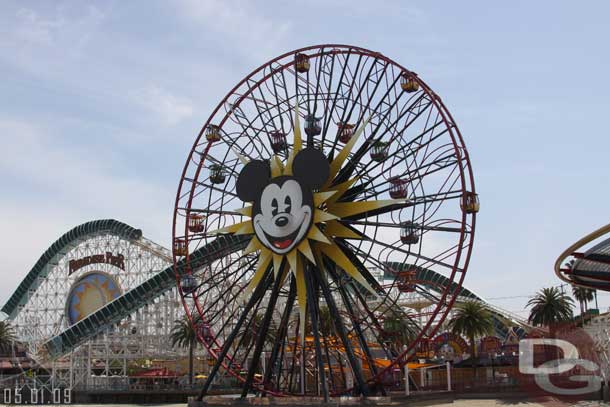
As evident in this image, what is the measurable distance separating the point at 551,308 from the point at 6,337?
6420 centimetres

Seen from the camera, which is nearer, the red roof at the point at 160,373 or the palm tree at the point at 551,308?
the palm tree at the point at 551,308

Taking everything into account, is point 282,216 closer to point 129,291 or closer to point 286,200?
point 286,200

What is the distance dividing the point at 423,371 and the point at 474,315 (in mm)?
8563

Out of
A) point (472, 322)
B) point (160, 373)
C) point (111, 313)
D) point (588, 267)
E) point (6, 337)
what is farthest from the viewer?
point (6, 337)

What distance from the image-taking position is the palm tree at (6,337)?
9038 cm

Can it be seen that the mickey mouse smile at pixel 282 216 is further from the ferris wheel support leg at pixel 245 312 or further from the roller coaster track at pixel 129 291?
the roller coaster track at pixel 129 291

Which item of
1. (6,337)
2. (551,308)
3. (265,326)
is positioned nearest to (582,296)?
(551,308)

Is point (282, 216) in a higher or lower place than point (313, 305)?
higher

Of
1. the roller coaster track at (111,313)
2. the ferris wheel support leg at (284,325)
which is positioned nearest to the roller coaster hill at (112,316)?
A: the roller coaster track at (111,313)

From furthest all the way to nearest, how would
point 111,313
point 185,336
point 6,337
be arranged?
1. point 6,337
2. point 111,313
3. point 185,336

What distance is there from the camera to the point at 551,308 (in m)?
57.8

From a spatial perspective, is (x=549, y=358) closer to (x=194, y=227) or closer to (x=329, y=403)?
(x=329, y=403)

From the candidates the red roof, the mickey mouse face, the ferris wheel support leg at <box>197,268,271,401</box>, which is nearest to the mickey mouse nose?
the mickey mouse face

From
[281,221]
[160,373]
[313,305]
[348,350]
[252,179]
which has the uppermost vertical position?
[252,179]
